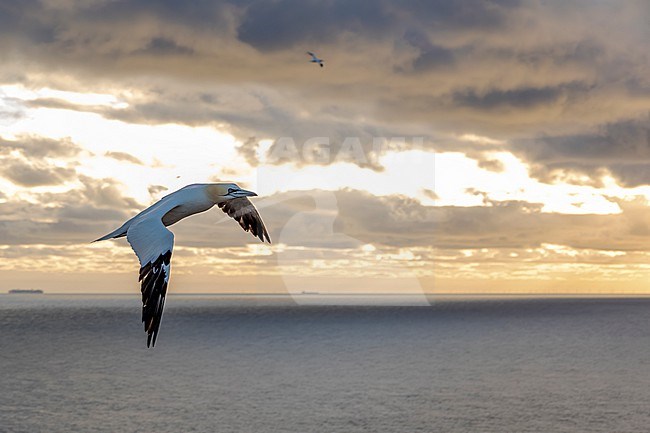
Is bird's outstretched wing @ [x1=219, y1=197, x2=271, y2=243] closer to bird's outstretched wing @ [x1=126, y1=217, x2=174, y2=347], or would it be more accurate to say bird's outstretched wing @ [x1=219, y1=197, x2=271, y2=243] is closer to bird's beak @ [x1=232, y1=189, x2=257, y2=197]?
bird's beak @ [x1=232, y1=189, x2=257, y2=197]

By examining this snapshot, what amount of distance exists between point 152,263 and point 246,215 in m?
5.43

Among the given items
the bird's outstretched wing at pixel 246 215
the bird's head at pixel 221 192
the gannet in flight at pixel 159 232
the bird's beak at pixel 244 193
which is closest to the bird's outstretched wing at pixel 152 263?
the gannet in flight at pixel 159 232

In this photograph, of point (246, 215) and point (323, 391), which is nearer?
point (246, 215)

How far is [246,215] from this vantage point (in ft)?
58.0

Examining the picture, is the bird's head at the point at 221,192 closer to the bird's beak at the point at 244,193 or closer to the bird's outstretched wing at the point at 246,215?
the bird's beak at the point at 244,193

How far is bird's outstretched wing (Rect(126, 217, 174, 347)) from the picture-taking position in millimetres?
11289

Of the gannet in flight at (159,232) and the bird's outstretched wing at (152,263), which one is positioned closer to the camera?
the bird's outstretched wing at (152,263)

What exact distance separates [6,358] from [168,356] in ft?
127

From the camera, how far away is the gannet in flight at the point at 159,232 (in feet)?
38.4

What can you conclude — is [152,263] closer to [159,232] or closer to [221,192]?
[159,232]

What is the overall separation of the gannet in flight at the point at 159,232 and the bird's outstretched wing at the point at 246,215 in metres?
0.04

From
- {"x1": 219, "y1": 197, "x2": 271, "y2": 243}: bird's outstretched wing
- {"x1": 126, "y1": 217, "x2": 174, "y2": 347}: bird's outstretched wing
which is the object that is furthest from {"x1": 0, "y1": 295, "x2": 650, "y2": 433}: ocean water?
{"x1": 126, "y1": 217, "x2": 174, "y2": 347}: bird's outstretched wing

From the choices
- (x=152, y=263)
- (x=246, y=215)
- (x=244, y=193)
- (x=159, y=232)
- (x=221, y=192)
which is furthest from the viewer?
(x=246, y=215)

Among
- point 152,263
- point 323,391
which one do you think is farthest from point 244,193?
point 323,391
